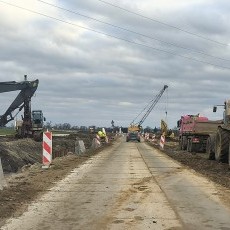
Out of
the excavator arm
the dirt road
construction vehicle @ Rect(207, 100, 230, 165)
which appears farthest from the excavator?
the dirt road

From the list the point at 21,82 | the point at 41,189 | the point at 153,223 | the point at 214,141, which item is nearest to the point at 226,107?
the point at 214,141

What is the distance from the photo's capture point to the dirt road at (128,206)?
8.23 meters

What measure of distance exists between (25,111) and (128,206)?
41.8m

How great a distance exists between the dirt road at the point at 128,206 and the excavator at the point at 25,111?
112ft

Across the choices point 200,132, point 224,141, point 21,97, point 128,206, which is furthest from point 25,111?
point 128,206

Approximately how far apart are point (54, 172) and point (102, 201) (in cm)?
712

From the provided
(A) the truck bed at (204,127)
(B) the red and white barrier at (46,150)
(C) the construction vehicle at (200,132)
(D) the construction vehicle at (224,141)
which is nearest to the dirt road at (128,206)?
(B) the red and white barrier at (46,150)

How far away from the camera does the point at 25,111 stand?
1993 inches

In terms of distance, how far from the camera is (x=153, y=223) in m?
8.23

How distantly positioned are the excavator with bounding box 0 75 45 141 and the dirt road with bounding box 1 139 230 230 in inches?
1338

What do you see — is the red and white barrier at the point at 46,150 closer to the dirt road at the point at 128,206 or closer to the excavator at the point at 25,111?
the dirt road at the point at 128,206

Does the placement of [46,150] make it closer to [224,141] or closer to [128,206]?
[224,141]

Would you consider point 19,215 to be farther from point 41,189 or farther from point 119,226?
point 41,189

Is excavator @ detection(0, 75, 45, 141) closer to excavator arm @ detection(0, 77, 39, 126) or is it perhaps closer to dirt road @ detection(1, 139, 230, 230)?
excavator arm @ detection(0, 77, 39, 126)
